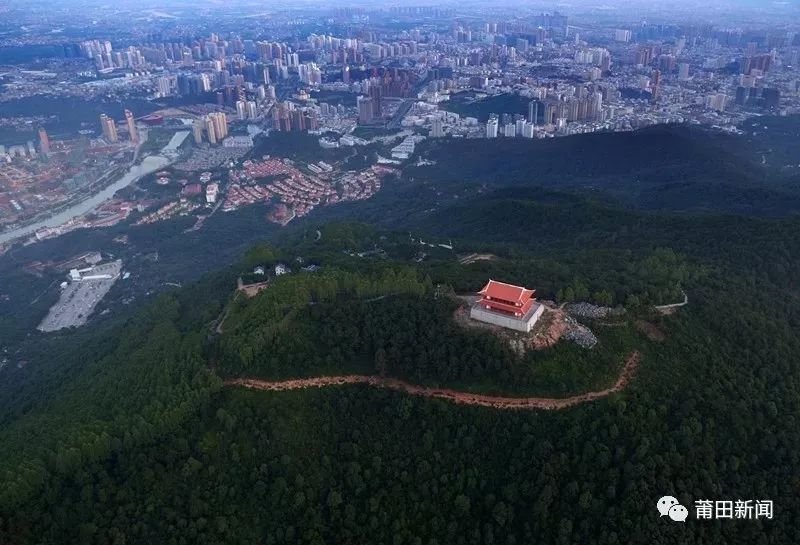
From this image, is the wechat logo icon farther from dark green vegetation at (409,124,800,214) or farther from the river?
the river

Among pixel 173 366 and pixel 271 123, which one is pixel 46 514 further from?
pixel 271 123

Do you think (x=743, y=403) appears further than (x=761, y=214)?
No

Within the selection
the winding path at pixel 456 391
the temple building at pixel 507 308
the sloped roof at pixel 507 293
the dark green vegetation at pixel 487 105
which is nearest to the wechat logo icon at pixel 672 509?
the winding path at pixel 456 391

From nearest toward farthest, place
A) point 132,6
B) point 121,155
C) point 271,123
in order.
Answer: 1. point 121,155
2. point 271,123
3. point 132,6

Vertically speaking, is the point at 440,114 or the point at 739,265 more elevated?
the point at 739,265

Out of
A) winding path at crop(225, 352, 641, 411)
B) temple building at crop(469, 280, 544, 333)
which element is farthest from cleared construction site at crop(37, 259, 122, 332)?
temple building at crop(469, 280, 544, 333)

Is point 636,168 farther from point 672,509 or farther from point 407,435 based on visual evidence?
point 672,509

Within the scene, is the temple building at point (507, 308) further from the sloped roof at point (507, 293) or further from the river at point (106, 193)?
the river at point (106, 193)

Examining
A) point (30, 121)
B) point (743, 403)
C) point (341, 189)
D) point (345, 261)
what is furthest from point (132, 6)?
point (743, 403)
